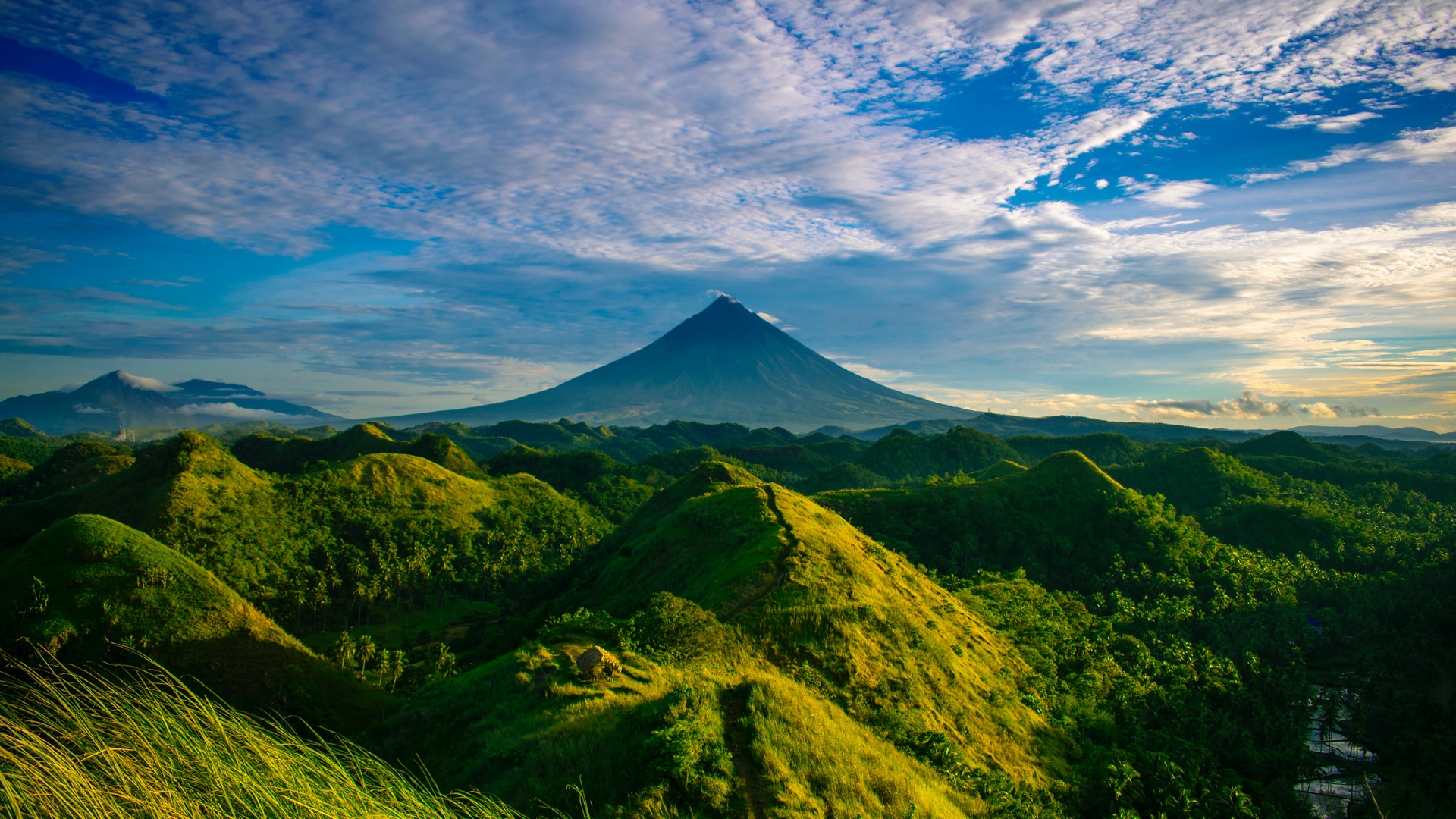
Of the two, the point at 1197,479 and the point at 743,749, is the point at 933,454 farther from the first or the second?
the point at 743,749

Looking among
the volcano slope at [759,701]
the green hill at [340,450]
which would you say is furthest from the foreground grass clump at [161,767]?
the green hill at [340,450]

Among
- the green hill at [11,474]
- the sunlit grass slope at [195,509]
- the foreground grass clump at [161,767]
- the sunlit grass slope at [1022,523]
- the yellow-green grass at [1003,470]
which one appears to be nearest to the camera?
the foreground grass clump at [161,767]

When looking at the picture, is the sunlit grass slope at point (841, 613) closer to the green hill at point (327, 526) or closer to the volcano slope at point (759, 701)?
the volcano slope at point (759, 701)

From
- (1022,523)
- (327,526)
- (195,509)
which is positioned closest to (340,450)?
(327,526)

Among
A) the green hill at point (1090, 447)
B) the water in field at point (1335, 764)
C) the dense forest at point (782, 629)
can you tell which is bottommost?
the water in field at point (1335, 764)

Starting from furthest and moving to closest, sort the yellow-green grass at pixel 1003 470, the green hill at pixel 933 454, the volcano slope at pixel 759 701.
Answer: the green hill at pixel 933 454
the yellow-green grass at pixel 1003 470
the volcano slope at pixel 759 701

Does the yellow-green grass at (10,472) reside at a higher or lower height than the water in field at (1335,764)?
higher
